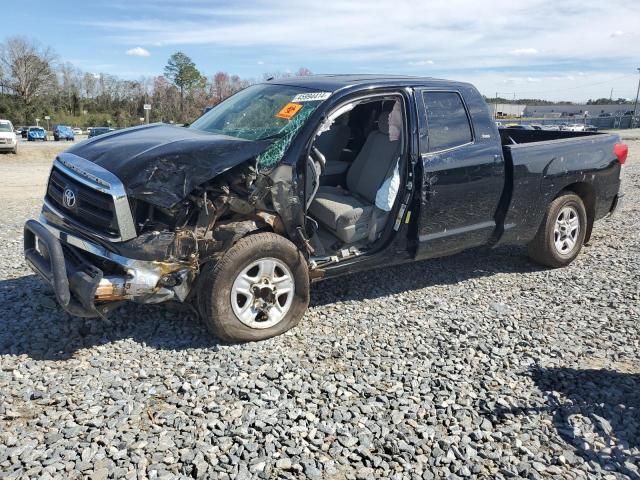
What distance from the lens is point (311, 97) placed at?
4.62 m

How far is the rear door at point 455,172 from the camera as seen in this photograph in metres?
4.93

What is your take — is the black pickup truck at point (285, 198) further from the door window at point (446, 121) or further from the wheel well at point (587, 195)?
the wheel well at point (587, 195)

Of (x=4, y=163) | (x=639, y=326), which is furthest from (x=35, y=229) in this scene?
(x=4, y=163)

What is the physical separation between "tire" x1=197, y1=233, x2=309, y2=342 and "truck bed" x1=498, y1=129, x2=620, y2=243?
246cm

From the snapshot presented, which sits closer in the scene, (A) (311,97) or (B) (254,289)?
(B) (254,289)

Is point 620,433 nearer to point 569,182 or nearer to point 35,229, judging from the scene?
point 569,182

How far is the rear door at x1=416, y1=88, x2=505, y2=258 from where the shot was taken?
4926 millimetres

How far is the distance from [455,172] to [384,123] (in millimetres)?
862

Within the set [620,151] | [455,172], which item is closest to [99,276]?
[455,172]

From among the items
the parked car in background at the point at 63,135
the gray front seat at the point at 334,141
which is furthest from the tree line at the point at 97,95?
the gray front seat at the point at 334,141

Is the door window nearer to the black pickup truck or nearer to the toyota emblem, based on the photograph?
the black pickup truck

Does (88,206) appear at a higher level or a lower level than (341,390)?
higher

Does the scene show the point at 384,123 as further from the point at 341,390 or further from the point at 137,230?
the point at 341,390

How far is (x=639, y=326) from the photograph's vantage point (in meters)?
4.71
